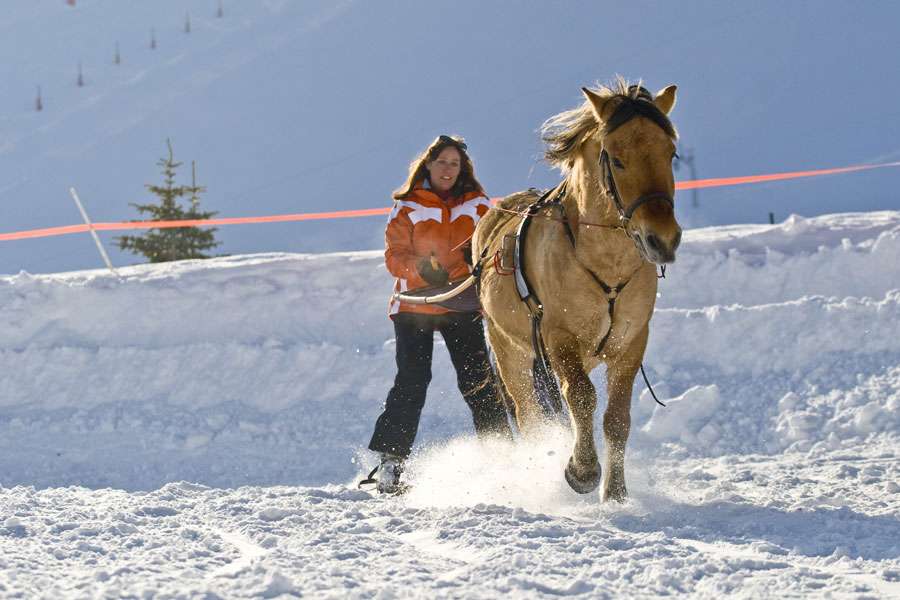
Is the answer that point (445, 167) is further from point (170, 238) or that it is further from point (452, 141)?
point (170, 238)

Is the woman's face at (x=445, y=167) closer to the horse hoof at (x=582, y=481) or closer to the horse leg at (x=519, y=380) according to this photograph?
the horse leg at (x=519, y=380)

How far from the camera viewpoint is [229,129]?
51594 mm

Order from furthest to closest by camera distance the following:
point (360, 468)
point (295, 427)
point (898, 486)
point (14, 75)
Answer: point (14, 75) < point (295, 427) < point (360, 468) < point (898, 486)

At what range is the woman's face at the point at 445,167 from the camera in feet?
17.8

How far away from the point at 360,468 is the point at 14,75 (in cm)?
5951

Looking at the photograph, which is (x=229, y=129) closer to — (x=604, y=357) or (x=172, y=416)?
(x=172, y=416)

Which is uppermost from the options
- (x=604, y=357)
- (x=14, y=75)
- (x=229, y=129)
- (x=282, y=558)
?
(x=14, y=75)

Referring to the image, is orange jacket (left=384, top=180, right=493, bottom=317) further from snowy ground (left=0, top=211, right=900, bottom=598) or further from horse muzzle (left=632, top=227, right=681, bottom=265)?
horse muzzle (left=632, top=227, right=681, bottom=265)

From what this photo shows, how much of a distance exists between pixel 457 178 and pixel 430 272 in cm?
68

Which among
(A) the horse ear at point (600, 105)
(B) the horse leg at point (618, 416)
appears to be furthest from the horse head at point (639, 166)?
(B) the horse leg at point (618, 416)

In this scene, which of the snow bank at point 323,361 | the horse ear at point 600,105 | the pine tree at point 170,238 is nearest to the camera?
the horse ear at point 600,105

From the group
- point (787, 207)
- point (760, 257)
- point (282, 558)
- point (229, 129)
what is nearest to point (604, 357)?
point (282, 558)

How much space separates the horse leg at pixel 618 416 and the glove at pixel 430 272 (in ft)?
4.23

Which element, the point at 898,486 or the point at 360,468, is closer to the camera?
the point at 898,486
